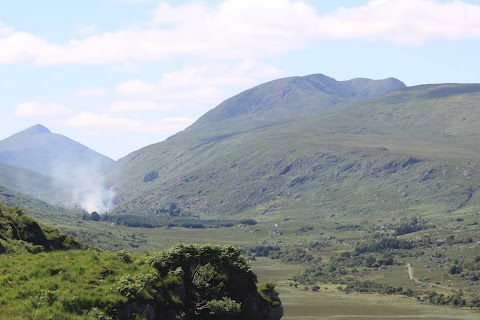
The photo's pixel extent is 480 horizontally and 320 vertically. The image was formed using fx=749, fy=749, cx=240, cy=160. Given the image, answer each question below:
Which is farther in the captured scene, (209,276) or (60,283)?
(209,276)

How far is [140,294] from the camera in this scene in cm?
3784

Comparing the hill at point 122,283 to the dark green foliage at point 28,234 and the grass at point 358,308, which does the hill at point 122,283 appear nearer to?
the dark green foliage at point 28,234

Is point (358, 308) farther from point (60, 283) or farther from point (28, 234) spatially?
point (60, 283)

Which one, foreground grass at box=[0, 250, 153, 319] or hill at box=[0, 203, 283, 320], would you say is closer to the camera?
foreground grass at box=[0, 250, 153, 319]

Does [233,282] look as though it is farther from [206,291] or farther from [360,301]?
[360,301]

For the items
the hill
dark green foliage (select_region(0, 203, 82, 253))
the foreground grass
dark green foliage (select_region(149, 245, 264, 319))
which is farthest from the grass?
the foreground grass

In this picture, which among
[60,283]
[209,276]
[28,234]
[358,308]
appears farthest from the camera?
[358,308]

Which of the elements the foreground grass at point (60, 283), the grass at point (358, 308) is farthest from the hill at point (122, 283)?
the grass at point (358, 308)

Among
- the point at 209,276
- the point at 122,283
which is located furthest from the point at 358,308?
the point at 122,283

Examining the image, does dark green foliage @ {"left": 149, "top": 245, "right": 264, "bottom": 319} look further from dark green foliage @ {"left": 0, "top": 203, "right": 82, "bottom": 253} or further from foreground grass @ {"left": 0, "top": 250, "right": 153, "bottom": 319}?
dark green foliage @ {"left": 0, "top": 203, "right": 82, "bottom": 253}

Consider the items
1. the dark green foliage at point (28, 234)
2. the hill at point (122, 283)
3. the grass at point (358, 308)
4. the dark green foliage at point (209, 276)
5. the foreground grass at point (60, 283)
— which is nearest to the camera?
the foreground grass at point (60, 283)

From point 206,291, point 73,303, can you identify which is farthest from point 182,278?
point 73,303

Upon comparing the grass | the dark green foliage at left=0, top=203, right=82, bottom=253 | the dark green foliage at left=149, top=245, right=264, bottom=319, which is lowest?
the grass

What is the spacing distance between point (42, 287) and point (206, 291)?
1047 cm
